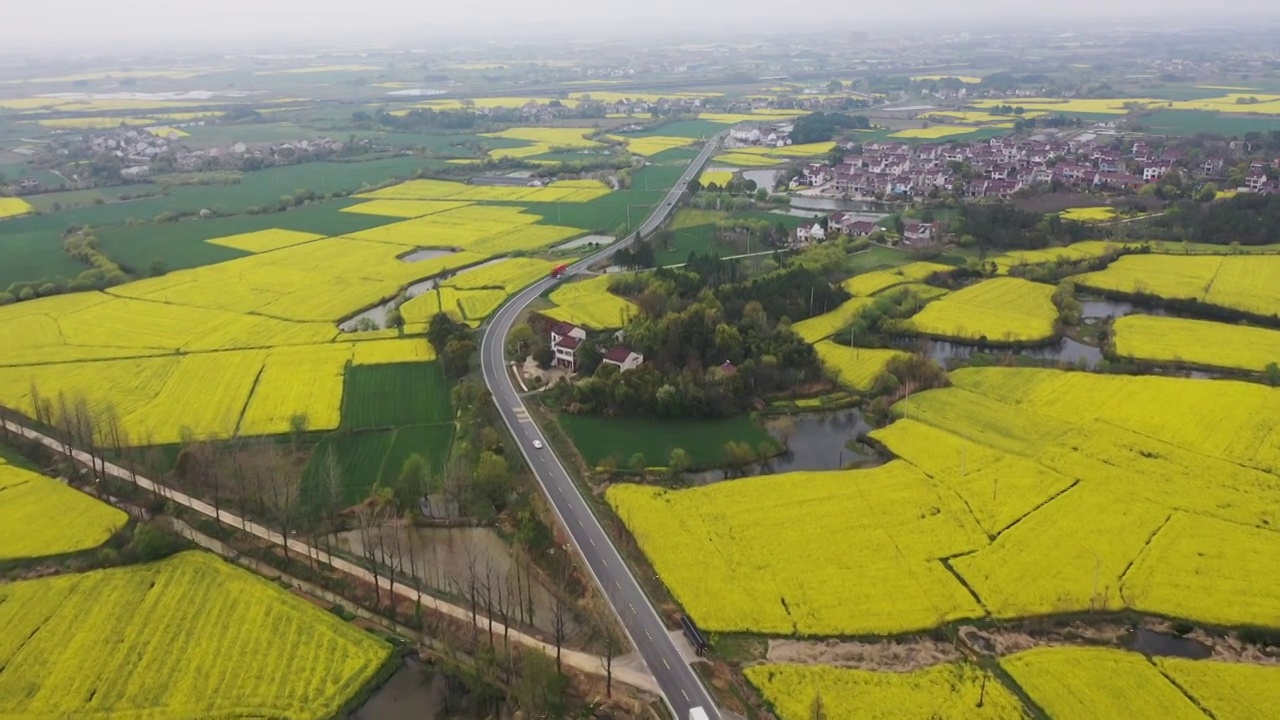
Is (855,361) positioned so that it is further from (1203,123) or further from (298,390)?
(1203,123)

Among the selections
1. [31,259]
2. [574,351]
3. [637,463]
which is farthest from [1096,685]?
[31,259]

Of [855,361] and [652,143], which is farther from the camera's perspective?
[652,143]

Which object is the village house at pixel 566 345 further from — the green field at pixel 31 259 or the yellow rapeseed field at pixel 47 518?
the green field at pixel 31 259

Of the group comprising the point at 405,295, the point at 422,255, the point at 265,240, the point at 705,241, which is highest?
the point at 265,240

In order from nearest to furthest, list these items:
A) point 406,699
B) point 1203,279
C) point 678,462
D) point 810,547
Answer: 1. point 406,699
2. point 810,547
3. point 678,462
4. point 1203,279

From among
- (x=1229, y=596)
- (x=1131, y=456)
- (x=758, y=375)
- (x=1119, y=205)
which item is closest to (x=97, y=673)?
(x=758, y=375)

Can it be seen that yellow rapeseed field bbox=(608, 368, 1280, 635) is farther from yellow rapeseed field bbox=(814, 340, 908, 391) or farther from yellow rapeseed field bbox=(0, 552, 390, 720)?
yellow rapeseed field bbox=(0, 552, 390, 720)
